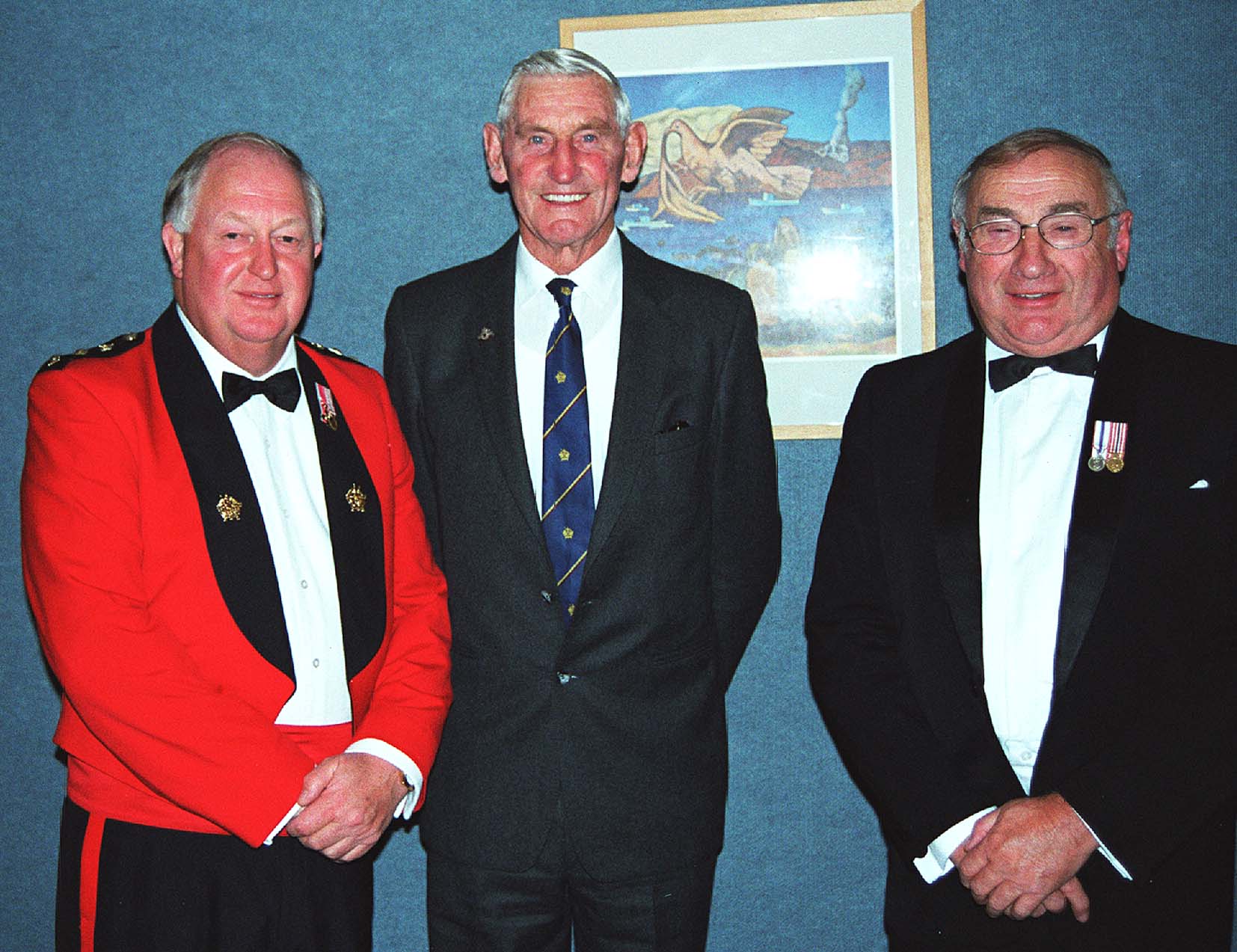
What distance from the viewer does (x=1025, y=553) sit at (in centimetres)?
204

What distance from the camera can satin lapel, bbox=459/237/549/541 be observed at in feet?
7.40

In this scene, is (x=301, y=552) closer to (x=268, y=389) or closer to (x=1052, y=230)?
(x=268, y=389)

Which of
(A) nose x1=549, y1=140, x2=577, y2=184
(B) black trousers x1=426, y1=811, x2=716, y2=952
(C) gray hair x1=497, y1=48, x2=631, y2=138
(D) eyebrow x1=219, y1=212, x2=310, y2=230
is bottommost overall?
(B) black trousers x1=426, y1=811, x2=716, y2=952

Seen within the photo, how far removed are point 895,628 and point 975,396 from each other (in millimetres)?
496

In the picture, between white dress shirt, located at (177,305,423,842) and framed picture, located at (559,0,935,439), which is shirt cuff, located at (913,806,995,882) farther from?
framed picture, located at (559,0,935,439)

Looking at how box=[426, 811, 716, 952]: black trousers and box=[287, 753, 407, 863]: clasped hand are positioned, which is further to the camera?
box=[426, 811, 716, 952]: black trousers

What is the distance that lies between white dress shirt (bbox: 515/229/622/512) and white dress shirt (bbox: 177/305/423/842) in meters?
0.45

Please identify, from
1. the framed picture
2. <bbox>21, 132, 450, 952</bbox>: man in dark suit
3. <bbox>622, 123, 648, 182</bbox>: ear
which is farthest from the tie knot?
the framed picture

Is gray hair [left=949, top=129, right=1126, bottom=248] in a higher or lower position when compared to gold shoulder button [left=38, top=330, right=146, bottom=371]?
higher

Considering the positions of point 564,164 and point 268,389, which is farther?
point 564,164

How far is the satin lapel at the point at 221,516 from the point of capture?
1980 mm

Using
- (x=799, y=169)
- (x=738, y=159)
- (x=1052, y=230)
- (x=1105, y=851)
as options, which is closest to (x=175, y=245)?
(x=738, y=159)

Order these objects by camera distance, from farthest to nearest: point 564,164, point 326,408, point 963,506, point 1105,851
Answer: point 564,164 < point 326,408 < point 963,506 < point 1105,851

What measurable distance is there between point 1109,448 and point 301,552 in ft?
5.03
